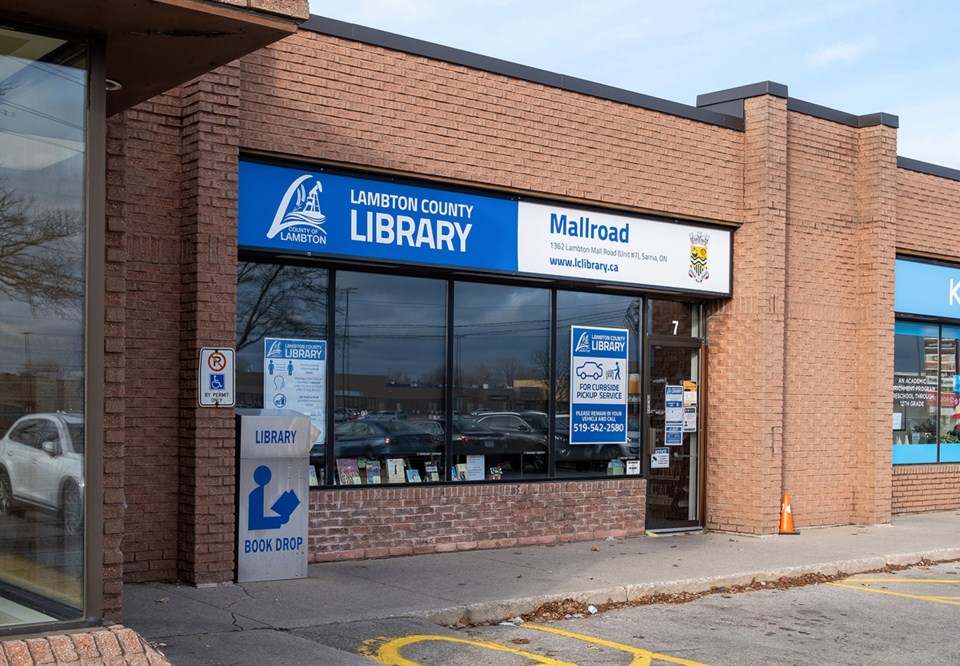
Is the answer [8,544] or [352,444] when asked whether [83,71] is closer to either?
[8,544]

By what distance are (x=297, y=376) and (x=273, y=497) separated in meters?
1.55

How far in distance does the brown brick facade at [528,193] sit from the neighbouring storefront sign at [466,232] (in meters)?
0.24

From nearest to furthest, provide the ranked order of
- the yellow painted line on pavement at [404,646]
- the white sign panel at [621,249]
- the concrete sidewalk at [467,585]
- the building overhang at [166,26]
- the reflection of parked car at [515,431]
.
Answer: the building overhang at [166,26] → the yellow painted line on pavement at [404,646] → the concrete sidewalk at [467,585] → the reflection of parked car at [515,431] → the white sign panel at [621,249]

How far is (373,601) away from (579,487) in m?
4.64

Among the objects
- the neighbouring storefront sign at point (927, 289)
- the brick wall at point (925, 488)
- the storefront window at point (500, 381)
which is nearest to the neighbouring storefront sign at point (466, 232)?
the storefront window at point (500, 381)

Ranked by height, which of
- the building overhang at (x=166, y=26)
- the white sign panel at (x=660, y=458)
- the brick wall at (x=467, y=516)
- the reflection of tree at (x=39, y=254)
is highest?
the building overhang at (x=166, y=26)

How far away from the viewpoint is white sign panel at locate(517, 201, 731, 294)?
13078 millimetres

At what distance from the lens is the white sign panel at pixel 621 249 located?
515 inches

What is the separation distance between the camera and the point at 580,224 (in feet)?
44.1

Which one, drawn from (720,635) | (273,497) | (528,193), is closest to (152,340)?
(273,497)

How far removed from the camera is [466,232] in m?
12.4

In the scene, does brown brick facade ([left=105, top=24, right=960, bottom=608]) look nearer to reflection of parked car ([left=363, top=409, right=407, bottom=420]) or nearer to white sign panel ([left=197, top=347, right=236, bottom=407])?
white sign panel ([left=197, top=347, right=236, bottom=407])

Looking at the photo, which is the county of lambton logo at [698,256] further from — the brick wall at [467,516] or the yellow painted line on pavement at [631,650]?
the yellow painted line on pavement at [631,650]

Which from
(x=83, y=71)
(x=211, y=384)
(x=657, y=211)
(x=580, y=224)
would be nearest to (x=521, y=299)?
(x=580, y=224)
